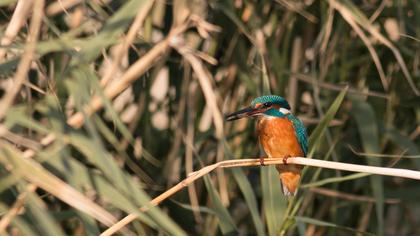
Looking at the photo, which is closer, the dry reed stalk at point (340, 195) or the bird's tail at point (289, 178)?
the bird's tail at point (289, 178)

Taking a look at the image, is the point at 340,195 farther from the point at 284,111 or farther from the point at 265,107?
the point at 265,107

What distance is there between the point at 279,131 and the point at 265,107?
0.11 meters

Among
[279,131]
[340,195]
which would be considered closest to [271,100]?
[279,131]

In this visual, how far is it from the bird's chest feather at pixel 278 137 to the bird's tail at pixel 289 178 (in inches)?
4.4

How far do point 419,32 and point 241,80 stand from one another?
1.65 ft

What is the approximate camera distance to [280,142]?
2355mm

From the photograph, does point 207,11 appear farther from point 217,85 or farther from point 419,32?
point 419,32

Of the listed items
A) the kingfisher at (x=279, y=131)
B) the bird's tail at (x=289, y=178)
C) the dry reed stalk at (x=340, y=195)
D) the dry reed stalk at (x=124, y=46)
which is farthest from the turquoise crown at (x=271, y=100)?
the dry reed stalk at (x=340, y=195)

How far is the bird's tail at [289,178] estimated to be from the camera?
7.16 ft

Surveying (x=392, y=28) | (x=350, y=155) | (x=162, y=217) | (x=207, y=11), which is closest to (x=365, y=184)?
(x=350, y=155)

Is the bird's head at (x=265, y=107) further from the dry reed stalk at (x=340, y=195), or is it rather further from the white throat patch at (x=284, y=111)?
the dry reed stalk at (x=340, y=195)

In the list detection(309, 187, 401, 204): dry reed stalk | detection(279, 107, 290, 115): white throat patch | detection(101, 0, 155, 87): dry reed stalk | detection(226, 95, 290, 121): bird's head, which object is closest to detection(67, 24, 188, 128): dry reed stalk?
detection(101, 0, 155, 87): dry reed stalk

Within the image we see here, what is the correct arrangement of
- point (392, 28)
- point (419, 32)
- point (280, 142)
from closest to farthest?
point (280, 142) < point (419, 32) < point (392, 28)

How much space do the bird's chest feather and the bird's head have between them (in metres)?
0.02
